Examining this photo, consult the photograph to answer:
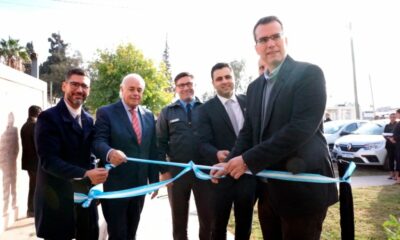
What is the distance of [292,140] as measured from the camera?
2076 millimetres

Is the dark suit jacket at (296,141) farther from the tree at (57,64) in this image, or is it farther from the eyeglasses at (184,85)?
the tree at (57,64)

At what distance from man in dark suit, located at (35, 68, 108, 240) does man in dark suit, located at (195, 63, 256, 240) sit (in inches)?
46.1

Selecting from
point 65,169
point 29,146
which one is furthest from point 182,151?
point 29,146

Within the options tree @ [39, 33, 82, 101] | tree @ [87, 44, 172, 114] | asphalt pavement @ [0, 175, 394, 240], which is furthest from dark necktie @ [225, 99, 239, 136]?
tree @ [39, 33, 82, 101]

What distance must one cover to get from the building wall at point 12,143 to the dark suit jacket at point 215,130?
3.66 m

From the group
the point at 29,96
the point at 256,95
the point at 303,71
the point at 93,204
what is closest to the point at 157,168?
the point at 93,204

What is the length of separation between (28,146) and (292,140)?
204 inches

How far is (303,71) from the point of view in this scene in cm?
215

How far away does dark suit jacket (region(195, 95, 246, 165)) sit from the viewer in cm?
350

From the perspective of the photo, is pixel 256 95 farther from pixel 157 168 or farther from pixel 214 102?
pixel 157 168

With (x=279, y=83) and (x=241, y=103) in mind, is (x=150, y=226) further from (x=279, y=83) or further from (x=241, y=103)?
(x=279, y=83)

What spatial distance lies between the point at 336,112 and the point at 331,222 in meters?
52.4

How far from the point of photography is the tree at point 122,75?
24047mm

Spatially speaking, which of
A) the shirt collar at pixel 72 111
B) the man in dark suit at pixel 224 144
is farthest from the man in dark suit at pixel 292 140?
the shirt collar at pixel 72 111
